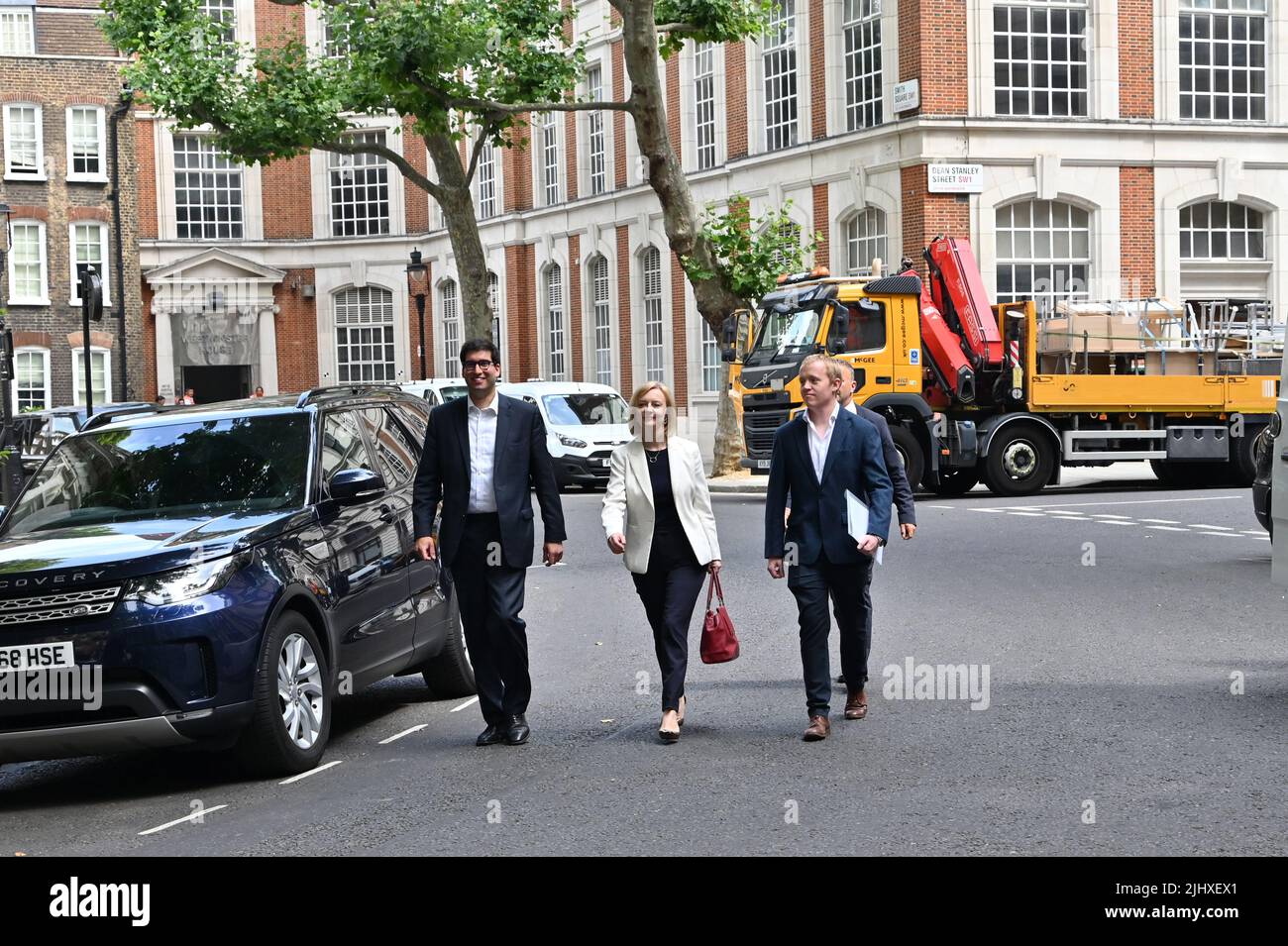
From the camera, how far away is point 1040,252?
109 feet

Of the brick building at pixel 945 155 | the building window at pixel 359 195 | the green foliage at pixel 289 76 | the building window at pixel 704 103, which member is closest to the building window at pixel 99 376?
the building window at pixel 359 195

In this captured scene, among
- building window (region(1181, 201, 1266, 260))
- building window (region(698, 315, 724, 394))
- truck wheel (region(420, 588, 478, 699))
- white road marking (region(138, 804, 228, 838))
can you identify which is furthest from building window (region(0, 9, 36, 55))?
white road marking (region(138, 804, 228, 838))

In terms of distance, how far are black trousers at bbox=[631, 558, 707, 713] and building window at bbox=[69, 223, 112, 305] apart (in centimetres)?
4556

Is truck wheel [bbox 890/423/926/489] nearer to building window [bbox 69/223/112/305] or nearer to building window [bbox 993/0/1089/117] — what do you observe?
building window [bbox 993/0/1089/117]

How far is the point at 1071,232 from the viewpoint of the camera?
3350 cm

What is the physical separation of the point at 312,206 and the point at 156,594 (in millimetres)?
51792

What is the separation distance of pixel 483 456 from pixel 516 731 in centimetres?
128

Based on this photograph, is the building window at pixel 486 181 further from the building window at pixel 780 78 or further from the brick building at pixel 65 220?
the building window at pixel 780 78

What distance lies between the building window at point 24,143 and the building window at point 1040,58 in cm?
2912

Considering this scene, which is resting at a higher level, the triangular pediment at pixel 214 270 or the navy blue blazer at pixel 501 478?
the triangular pediment at pixel 214 270

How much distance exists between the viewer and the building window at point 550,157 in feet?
157

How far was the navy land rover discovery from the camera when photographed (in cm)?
732
